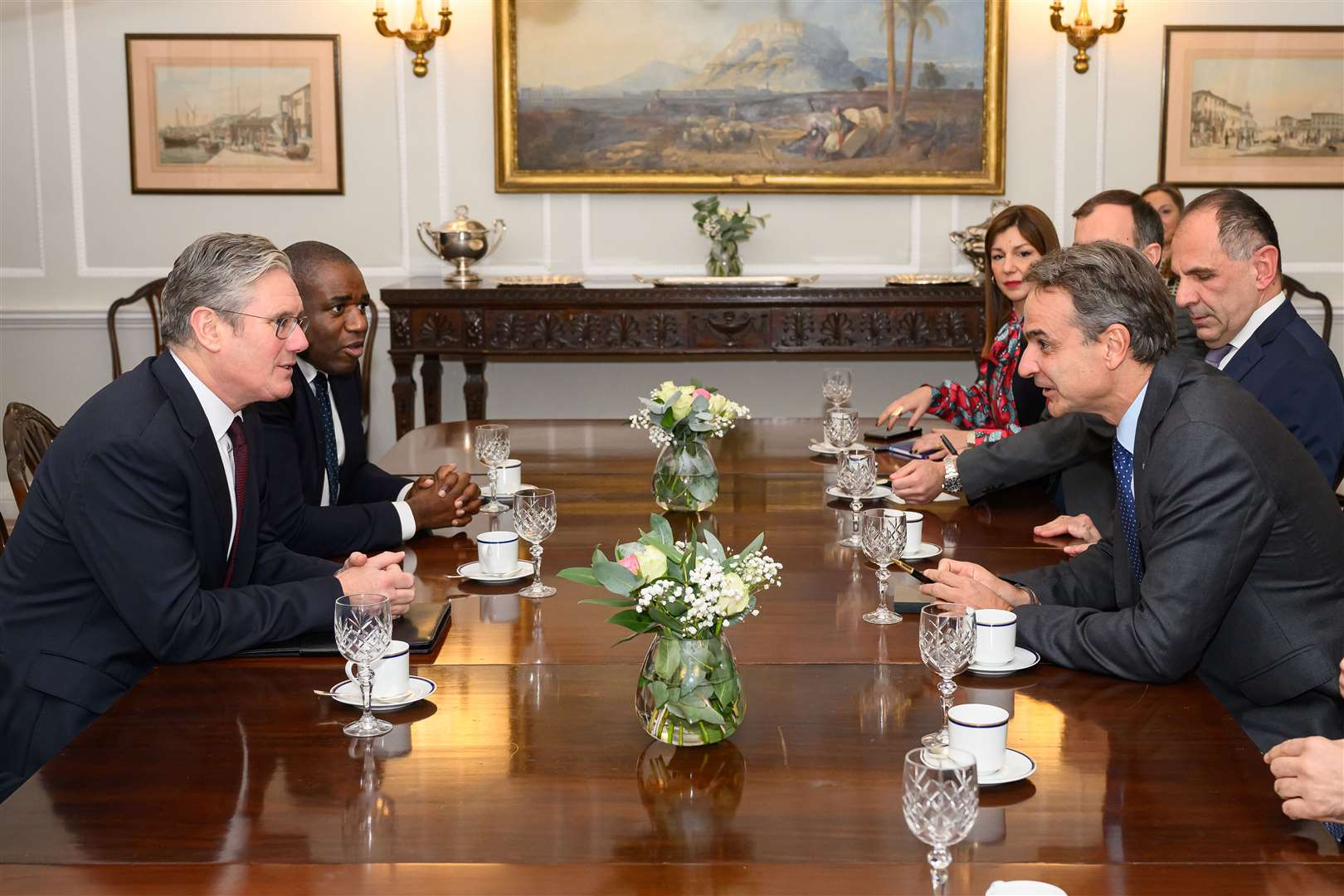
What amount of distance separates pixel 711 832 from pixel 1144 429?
1.16 m

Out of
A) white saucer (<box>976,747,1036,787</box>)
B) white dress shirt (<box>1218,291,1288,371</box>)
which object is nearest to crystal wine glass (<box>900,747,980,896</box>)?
white saucer (<box>976,747,1036,787</box>)

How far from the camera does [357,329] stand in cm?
334

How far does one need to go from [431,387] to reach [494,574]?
376cm

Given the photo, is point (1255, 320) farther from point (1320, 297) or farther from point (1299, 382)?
point (1320, 297)

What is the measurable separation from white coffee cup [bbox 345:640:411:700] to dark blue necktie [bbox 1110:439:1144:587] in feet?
4.15

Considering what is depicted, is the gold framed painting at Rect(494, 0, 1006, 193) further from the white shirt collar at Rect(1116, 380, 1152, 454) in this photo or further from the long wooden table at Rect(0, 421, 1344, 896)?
the long wooden table at Rect(0, 421, 1344, 896)

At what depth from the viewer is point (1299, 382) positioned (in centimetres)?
306

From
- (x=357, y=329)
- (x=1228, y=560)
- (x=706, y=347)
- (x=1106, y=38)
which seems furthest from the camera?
(x=1106, y=38)

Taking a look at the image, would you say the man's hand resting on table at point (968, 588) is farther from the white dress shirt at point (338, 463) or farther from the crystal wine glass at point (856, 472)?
the white dress shirt at point (338, 463)

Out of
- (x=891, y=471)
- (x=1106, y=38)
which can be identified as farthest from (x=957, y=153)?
(x=891, y=471)

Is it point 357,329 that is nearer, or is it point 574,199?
point 357,329

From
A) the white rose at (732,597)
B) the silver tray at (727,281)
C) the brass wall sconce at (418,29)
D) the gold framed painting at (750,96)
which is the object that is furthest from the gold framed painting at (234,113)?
the white rose at (732,597)

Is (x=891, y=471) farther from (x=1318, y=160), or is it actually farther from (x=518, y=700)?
(x=1318, y=160)

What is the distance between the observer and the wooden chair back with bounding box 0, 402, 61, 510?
2795 mm
